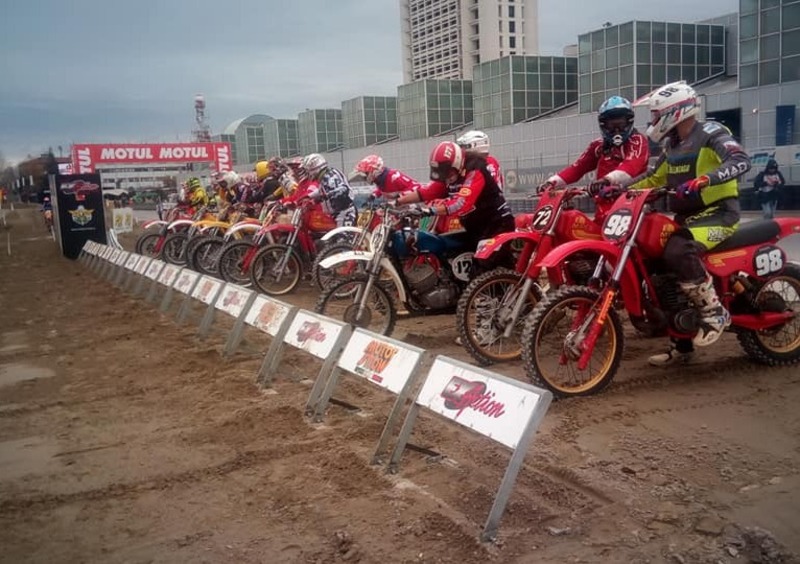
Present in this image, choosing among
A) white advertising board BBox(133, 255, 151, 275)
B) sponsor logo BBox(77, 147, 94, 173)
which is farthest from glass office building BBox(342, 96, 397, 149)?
white advertising board BBox(133, 255, 151, 275)

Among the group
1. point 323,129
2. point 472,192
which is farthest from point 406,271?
point 323,129

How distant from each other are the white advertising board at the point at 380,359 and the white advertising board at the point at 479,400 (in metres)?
0.31

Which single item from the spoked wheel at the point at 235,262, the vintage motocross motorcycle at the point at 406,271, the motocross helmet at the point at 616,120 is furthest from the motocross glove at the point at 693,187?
the spoked wheel at the point at 235,262

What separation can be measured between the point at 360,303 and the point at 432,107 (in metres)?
51.0

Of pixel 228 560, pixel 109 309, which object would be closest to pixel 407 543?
pixel 228 560

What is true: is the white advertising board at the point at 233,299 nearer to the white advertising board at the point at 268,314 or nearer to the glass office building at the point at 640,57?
the white advertising board at the point at 268,314

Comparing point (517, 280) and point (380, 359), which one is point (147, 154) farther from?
point (380, 359)

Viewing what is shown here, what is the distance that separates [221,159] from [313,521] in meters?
26.6

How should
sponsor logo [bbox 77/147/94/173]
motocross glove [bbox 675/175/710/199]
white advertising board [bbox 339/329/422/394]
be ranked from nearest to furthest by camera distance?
white advertising board [bbox 339/329/422/394]
motocross glove [bbox 675/175/710/199]
sponsor logo [bbox 77/147/94/173]

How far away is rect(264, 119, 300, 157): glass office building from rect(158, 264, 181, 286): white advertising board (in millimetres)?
67212

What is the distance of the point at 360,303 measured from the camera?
22.7 ft

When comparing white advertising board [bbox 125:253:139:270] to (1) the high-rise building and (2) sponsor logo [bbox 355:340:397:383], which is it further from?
(1) the high-rise building

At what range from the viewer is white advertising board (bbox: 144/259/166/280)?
11.3 metres

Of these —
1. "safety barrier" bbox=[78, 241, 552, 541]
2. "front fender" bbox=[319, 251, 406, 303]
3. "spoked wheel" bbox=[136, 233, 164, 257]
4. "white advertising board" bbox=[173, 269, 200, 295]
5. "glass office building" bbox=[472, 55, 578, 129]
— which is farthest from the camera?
"glass office building" bbox=[472, 55, 578, 129]
